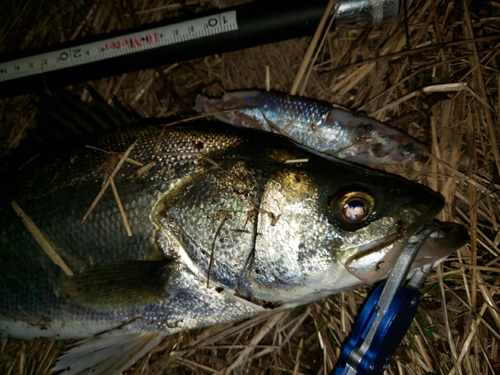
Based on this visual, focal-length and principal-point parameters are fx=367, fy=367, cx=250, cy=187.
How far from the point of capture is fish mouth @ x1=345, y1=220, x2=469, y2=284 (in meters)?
1.64

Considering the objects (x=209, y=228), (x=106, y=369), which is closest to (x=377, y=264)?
(x=209, y=228)

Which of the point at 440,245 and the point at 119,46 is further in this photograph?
the point at 119,46

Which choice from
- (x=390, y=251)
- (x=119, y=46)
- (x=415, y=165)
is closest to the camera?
(x=390, y=251)

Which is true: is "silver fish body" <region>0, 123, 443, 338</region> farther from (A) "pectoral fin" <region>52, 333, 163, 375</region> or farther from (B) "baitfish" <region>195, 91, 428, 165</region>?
(B) "baitfish" <region>195, 91, 428, 165</region>

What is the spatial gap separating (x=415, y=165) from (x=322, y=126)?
26.1 inches

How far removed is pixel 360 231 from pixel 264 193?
1.57ft

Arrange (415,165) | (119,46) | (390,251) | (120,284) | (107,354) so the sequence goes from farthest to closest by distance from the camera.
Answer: (119,46)
(415,165)
(107,354)
(120,284)
(390,251)

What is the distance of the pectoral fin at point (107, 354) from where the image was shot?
6.98 ft

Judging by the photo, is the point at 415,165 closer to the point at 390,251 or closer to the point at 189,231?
the point at 390,251

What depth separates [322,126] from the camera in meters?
2.22

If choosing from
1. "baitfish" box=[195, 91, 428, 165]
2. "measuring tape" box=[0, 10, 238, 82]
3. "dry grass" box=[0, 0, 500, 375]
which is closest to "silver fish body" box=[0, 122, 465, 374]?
"baitfish" box=[195, 91, 428, 165]

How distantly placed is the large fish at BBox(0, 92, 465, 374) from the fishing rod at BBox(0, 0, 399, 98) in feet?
2.19

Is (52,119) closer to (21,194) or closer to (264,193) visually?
(21,194)

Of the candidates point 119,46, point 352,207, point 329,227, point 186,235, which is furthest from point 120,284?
point 119,46
